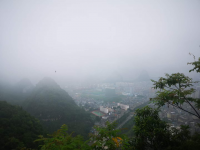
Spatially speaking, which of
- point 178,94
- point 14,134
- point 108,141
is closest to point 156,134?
point 178,94

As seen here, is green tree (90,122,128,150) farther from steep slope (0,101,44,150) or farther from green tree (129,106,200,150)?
steep slope (0,101,44,150)

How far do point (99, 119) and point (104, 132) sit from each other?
21.5 m

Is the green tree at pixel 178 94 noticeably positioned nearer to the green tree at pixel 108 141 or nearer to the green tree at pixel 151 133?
the green tree at pixel 151 133

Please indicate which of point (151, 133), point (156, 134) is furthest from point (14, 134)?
point (156, 134)

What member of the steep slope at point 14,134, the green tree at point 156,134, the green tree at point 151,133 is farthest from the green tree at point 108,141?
the steep slope at point 14,134

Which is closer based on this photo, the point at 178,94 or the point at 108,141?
the point at 108,141

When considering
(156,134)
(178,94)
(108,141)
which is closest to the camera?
(108,141)

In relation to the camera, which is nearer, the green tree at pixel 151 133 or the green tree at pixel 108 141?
the green tree at pixel 108 141

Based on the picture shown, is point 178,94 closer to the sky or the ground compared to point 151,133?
closer to the sky

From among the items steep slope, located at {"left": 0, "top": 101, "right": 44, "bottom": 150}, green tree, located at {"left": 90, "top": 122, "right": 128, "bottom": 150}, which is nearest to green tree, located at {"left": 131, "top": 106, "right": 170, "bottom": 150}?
green tree, located at {"left": 90, "top": 122, "right": 128, "bottom": 150}

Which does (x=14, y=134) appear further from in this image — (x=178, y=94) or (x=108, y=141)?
(x=178, y=94)

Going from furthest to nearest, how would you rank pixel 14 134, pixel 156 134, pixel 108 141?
pixel 14 134 < pixel 156 134 < pixel 108 141

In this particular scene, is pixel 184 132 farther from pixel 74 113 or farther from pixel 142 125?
pixel 74 113

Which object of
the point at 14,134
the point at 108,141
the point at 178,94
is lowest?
the point at 14,134
